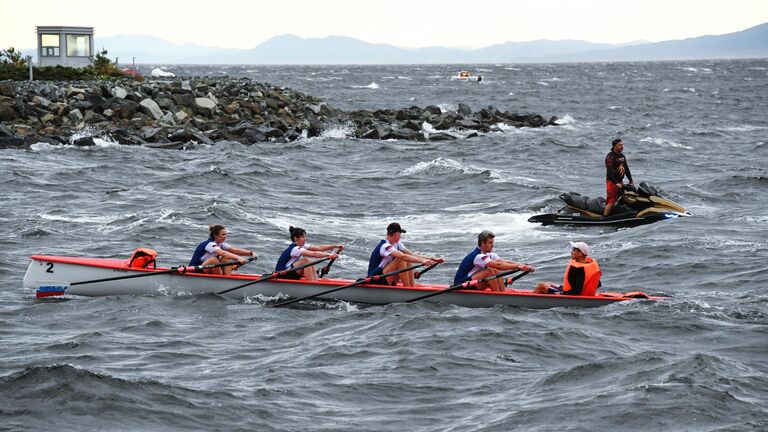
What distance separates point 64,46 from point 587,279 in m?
47.3

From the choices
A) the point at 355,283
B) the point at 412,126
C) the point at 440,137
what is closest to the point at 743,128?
the point at 412,126

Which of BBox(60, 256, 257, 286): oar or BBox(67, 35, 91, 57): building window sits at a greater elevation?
BBox(67, 35, 91, 57): building window

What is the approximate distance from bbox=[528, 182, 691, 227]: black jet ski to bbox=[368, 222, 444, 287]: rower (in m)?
9.12

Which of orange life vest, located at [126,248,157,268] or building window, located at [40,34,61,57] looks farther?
building window, located at [40,34,61,57]

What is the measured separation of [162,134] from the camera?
138ft

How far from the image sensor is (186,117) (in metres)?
46.4

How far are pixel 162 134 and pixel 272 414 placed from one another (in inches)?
1238

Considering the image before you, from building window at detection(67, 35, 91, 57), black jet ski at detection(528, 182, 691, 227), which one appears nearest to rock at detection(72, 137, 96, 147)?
black jet ski at detection(528, 182, 691, 227)

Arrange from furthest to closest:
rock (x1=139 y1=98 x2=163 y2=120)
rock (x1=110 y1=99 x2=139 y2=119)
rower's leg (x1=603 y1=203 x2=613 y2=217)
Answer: rock (x1=139 y1=98 x2=163 y2=120)
rock (x1=110 y1=99 x2=139 y2=119)
rower's leg (x1=603 y1=203 x2=613 y2=217)

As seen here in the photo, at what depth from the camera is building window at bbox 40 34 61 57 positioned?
192 ft

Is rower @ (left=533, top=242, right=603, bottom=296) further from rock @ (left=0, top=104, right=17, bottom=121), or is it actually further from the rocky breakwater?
rock @ (left=0, top=104, right=17, bottom=121)

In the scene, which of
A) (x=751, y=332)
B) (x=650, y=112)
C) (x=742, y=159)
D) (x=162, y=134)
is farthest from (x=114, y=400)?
(x=650, y=112)

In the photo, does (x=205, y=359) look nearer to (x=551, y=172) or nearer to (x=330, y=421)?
(x=330, y=421)

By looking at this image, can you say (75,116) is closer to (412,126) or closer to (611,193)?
(412,126)
